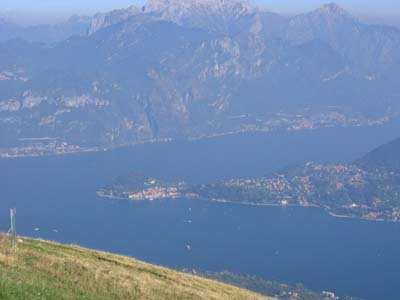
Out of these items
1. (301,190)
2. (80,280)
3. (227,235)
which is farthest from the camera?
(301,190)

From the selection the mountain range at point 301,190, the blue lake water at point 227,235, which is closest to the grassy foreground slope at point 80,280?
the blue lake water at point 227,235

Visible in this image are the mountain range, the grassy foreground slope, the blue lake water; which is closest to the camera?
the grassy foreground slope

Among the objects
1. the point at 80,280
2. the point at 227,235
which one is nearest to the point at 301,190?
the point at 227,235

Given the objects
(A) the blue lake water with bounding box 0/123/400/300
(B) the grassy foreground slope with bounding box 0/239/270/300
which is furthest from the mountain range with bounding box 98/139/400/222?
(B) the grassy foreground slope with bounding box 0/239/270/300

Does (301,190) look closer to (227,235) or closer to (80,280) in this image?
(227,235)

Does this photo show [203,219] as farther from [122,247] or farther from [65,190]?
[65,190]

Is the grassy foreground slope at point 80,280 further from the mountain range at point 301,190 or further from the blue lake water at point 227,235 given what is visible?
the mountain range at point 301,190

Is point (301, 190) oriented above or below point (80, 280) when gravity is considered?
below

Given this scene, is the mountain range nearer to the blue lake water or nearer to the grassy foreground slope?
the blue lake water

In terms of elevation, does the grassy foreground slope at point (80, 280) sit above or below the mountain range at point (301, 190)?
above
